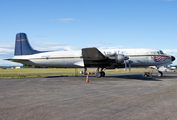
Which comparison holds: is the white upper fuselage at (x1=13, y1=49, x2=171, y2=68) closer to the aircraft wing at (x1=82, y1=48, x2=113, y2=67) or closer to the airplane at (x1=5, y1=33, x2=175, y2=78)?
the airplane at (x1=5, y1=33, x2=175, y2=78)

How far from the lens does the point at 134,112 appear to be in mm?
7406

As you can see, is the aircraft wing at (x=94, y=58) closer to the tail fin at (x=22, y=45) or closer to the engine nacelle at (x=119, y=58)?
the engine nacelle at (x=119, y=58)

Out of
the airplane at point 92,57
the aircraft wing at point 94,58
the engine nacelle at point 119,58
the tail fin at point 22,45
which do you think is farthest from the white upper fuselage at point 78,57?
the engine nacelle at point 119,58

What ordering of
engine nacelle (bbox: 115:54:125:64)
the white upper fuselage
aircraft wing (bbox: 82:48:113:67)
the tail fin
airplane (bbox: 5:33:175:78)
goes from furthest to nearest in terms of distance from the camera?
the tail fin → the white upper fuselage → airplane (bbox: 5:33:175:78) → engine nacelle (bbox: 115:54:125:64) → aircraft wing (bbox: 82:48:113:67)

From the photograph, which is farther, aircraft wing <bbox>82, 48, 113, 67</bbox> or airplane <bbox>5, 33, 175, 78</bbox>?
airplane <bbox>5, 33, 175, 78</bbox>

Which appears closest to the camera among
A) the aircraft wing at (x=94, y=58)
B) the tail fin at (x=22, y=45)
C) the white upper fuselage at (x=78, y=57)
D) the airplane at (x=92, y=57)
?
the aircraft wing at (x=94, y=58)

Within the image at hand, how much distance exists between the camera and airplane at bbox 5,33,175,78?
86.0 feet

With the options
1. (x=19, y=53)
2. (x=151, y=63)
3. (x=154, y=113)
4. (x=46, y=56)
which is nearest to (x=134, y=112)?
(x=154, y=113)

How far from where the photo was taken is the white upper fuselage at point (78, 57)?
91.4 feet

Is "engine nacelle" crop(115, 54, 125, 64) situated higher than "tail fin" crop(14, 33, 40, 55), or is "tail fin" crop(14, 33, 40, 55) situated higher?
"tail fin" crop(14, 33, 40, 55)

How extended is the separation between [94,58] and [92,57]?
0.36 metres

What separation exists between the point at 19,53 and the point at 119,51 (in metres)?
18.9

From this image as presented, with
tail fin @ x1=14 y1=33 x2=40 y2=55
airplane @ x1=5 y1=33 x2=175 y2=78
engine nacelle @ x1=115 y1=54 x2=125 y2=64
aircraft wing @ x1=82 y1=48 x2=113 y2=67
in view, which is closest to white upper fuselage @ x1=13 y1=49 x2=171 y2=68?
airplane @ x1=5 y1=33 x2=175 y2=78

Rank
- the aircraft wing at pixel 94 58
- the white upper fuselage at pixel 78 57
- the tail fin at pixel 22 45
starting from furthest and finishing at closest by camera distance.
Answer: the tail fin at pixel 22 45, the white upper fuselage at pixel 78 57, the aircraft wing at pixel 94 58
